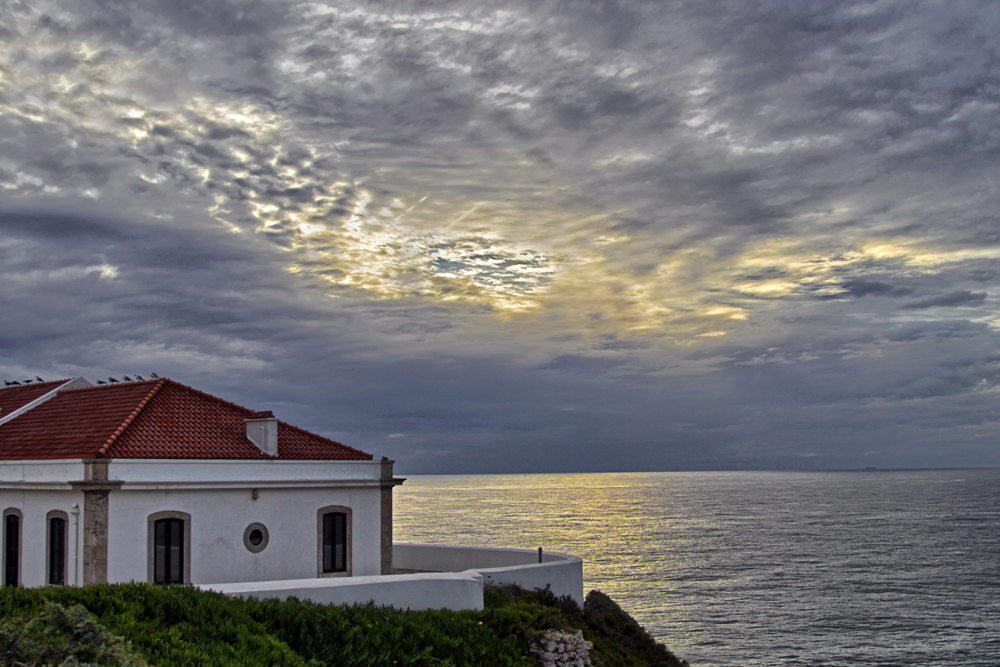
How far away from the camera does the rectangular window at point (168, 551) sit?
21.4 meters

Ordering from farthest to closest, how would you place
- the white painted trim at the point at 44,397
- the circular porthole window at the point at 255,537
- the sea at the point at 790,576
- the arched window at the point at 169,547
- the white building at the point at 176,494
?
1. the sea at the point at 790,576
2. the white painted trim at the point at 44,397
3. the circular porthole window at the point at 255,537
4. the arched window at the point at 169,547
5. the white building at the point at 176,494

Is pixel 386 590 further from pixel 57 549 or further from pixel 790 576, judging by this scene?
pixel 790 576

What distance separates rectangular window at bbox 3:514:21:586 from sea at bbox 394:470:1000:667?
31208 mm

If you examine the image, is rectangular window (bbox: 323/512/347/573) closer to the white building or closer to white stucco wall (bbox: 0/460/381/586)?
the white building

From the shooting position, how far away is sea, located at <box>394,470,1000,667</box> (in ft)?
145

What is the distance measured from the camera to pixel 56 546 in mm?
21719

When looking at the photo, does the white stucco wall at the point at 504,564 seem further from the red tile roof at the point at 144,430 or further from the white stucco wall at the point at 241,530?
the red tile roof at the point at 144,430

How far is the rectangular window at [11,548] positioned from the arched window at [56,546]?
168cm

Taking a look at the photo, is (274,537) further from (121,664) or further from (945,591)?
(945,591)

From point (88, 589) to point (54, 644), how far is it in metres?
3.64

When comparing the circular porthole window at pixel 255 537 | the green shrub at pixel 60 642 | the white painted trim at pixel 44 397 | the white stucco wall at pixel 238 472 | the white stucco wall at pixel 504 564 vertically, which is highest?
the white painted trim at pixel 44 397

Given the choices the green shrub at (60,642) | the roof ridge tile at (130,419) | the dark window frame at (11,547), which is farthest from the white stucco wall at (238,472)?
the green shrub at (60,642)

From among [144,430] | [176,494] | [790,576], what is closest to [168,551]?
[176,494]

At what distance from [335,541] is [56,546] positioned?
771cm
